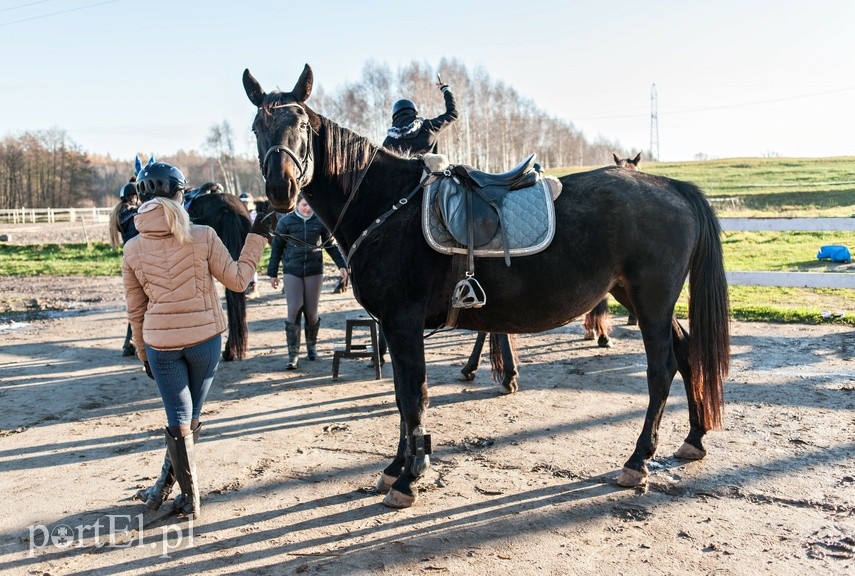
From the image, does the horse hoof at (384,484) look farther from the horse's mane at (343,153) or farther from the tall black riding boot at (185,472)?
the horse's mane at (343,153)

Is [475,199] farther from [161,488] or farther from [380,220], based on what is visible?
[161,488]

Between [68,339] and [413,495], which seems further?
[68,339]

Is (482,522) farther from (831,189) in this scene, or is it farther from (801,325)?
(831,189)

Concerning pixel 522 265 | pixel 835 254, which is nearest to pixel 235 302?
pixel 522 265

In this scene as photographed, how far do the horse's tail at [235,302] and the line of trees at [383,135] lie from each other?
84.0ft

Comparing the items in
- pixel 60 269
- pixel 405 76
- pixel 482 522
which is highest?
pixel 405 76

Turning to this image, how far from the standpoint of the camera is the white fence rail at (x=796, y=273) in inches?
349

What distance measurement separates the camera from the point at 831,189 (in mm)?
28422

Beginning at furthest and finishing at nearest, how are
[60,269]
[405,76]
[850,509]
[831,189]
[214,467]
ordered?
[405,76], [831,189], [60,269], [214,467], [850,509]

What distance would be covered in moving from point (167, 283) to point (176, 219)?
391mm

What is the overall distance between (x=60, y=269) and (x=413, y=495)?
16975mm

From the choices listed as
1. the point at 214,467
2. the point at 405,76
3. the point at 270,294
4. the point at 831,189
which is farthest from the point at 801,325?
the point at 405,76

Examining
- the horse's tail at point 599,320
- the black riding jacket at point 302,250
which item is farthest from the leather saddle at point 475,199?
the horse's tail at point 599,320

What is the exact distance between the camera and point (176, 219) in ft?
11.6
